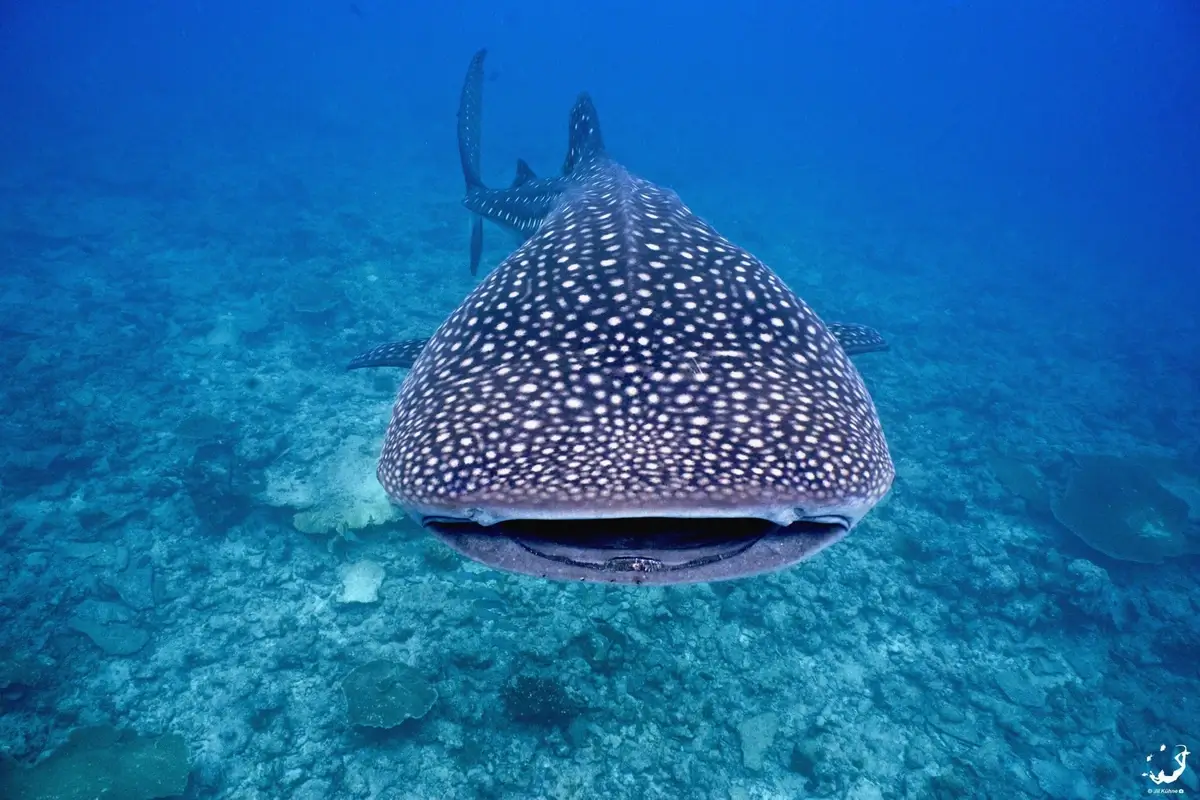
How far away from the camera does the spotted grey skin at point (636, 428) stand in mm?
2225

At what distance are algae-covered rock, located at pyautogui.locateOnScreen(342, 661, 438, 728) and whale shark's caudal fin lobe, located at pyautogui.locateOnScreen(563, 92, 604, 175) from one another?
674 centimetres

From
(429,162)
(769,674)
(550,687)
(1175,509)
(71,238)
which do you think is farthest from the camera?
(429,162)

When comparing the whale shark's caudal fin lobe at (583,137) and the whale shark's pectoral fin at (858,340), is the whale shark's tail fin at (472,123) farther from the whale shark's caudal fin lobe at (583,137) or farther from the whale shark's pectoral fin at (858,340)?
the whale shark's pectoral fin at (858,340)

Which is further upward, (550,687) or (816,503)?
(816,503)

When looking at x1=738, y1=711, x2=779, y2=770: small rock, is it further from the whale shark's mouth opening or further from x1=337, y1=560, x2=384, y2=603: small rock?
the whale shark's mouth opening

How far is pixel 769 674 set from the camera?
7.30 m

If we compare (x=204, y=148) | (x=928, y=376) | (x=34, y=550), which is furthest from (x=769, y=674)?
(x=204, y=148)

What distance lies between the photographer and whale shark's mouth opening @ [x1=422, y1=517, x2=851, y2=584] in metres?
2.59

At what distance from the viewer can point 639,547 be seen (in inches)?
106

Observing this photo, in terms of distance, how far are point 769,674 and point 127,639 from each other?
8.04 meters

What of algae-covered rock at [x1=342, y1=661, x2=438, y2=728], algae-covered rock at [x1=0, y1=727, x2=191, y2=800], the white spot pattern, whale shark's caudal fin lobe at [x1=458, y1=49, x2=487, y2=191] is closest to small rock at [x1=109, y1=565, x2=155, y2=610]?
algae-covered rock at [x1=0, y1=727, x2=191, y2=800]

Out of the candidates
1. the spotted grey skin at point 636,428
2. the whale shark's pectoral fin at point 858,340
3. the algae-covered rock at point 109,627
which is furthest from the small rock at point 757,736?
the algae-covered rock at point 109,627

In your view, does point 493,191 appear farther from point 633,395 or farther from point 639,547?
point 639,547

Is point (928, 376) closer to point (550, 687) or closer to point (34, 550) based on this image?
point (550, 687)
